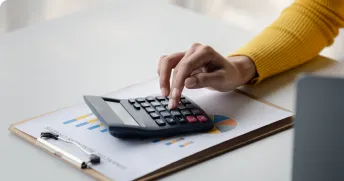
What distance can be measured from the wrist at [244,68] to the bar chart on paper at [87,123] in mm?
282

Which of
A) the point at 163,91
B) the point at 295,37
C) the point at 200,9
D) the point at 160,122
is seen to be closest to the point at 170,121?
the point at 160,122

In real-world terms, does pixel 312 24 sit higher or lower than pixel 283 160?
higher

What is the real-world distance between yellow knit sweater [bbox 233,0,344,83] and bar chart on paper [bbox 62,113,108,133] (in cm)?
33

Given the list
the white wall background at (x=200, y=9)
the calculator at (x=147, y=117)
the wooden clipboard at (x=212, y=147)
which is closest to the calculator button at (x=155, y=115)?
the calculator at (x=147, y=117)

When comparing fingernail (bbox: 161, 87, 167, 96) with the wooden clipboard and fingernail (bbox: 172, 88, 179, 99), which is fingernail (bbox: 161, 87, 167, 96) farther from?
the wooden clipboard

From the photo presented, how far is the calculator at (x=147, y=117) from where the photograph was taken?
3.18 ft

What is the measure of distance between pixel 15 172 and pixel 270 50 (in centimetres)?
57

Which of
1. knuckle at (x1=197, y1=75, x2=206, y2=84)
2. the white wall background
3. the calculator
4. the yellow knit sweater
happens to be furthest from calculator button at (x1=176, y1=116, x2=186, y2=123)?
the white wall background

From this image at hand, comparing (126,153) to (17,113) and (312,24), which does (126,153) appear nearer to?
(17,113)

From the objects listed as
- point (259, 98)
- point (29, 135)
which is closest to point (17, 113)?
point (29, 135)

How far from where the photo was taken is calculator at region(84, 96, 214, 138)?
3.18ft

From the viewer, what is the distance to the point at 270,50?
50.2 inches

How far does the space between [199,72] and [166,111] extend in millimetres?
161

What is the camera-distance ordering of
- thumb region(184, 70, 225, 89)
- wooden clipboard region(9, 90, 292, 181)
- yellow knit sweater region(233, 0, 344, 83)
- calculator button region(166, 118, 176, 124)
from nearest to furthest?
wooden clipboard region(9, 90, 292, 181) → calculator button region(166, 118, 176, 124) → thumb region(184, 70, 225, 89) → yellow knit sweater region(233, 0, 344, 83)
